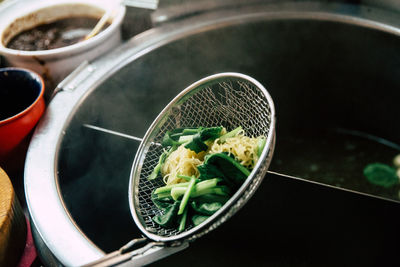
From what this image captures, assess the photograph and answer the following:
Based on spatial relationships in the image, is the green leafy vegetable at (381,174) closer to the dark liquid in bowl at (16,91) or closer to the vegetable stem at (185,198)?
the vegetable stem at (185,198)

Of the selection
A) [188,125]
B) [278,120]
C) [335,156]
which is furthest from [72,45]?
[335,156]

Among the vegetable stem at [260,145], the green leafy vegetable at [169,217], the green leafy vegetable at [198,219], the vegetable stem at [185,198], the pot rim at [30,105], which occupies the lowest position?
the green leafy vegetable at [169,217]

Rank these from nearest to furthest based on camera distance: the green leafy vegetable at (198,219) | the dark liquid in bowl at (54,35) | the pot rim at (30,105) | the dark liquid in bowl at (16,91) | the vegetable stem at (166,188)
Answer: the green leafy vegetable at (198,219)
the vegetable stem at (166,188)
the pot rim at (30,105)
the dark liquid in bowl at (16,91)
the dark liquid in bowl at (54,35)

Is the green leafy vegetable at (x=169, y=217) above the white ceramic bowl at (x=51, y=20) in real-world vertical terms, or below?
below

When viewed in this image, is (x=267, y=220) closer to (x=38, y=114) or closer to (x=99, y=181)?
(x=99, y=181)

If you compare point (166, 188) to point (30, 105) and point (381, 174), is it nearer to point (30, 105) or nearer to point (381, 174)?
point (30, 105)

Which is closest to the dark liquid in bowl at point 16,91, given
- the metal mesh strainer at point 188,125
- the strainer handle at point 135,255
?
the metal mesh strainer at point 188,125

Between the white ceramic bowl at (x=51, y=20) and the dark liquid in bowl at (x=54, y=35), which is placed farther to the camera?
the dark liquid in bowl at (x=54, y=35)

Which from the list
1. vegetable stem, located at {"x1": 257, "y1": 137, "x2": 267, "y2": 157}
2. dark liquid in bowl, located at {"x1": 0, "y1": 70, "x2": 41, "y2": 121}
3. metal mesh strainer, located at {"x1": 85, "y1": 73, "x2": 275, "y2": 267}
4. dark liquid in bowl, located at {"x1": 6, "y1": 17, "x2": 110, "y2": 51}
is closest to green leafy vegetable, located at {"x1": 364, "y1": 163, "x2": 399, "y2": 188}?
metal mesh strainer, located at {"x1": 85, "y1": 73, "x2": 275, "y2": 267}
